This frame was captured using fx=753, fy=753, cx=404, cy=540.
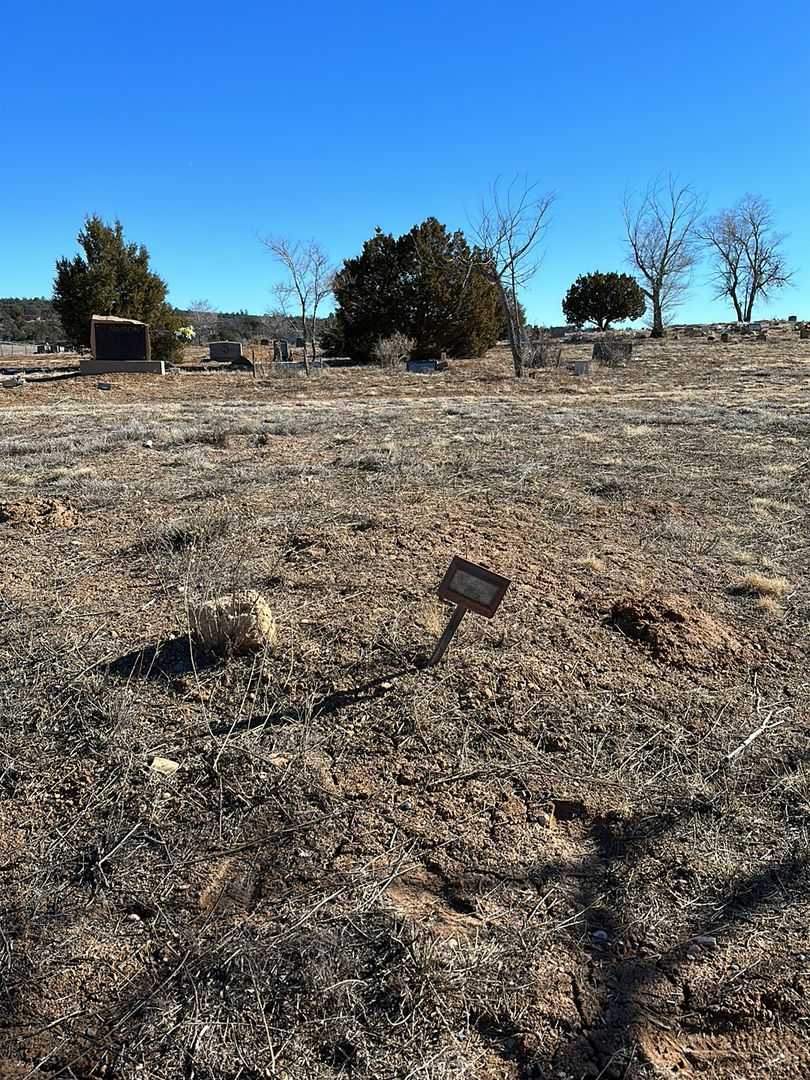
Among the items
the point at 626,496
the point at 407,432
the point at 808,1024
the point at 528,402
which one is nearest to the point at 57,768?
the point at 808,1024

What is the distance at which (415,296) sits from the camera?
33469mm

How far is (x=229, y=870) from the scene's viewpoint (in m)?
2.12

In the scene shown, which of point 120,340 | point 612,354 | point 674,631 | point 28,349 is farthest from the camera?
point 28,349

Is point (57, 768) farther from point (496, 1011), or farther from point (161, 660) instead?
point (496, 1011)

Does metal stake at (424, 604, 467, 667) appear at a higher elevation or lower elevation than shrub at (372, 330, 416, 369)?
lower

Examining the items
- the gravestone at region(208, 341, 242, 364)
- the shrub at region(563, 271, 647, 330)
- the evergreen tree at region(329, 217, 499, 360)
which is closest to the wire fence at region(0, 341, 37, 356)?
the gravestone at region(208, 341, 242, 364)

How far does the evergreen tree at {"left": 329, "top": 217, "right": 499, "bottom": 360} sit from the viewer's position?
1314 inches

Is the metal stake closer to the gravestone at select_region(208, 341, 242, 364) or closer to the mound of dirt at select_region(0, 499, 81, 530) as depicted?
the mound of dirt at select_region(0, 499, 81, 530)

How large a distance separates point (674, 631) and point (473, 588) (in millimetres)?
1131

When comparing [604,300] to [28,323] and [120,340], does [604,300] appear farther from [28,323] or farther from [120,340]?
[28,323]

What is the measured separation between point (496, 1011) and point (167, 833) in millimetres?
1062

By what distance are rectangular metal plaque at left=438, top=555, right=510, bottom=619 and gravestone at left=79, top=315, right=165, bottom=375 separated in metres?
21.1

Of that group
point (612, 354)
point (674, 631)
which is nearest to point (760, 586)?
point (674, 631)

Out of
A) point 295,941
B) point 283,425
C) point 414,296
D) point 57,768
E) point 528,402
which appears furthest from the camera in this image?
Answer: point 414,296
